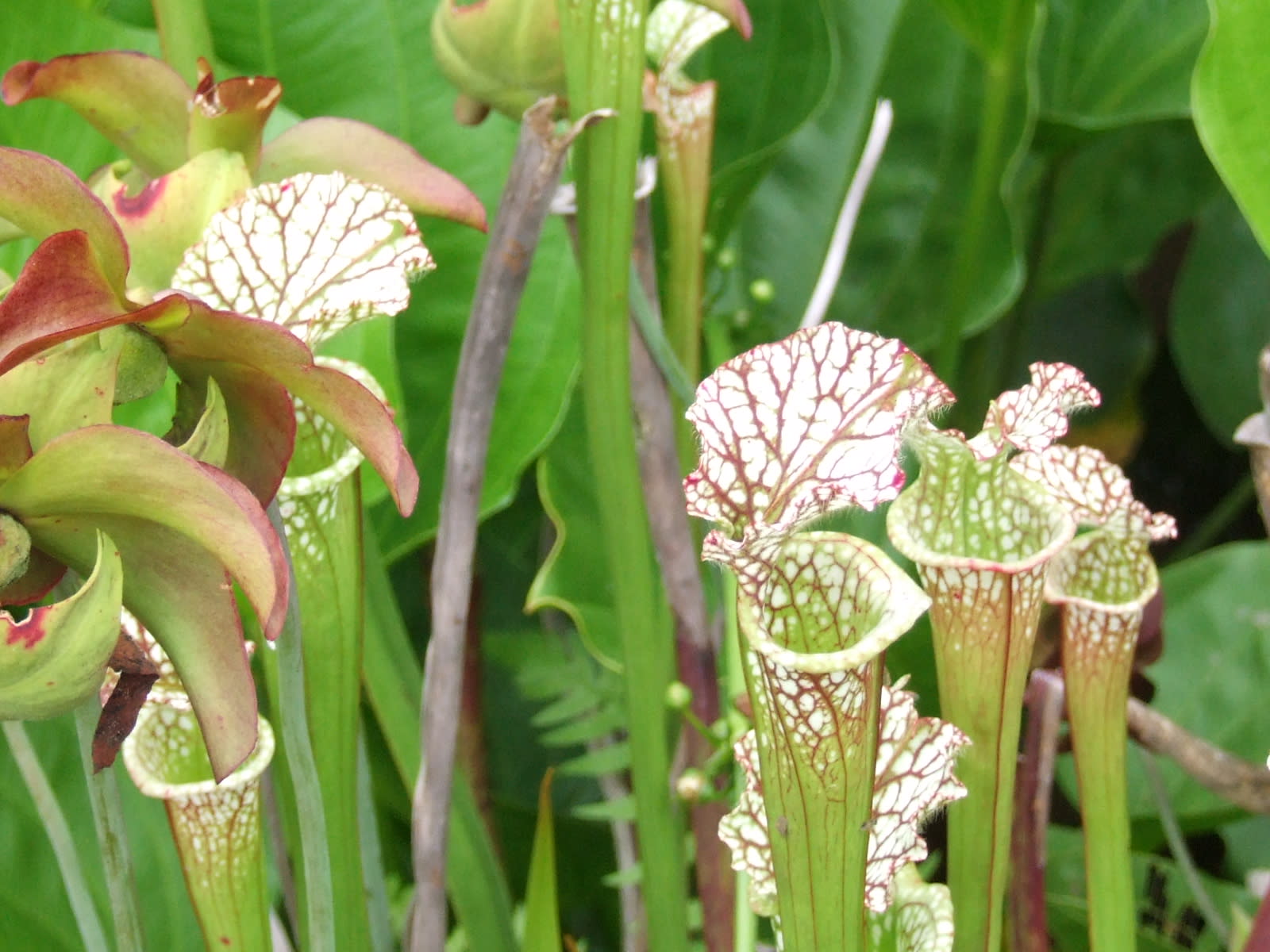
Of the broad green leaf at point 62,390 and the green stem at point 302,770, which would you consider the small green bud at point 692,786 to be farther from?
the broad green leaf at point 62,390

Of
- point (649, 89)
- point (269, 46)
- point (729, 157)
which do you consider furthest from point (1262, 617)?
point (269, 46)

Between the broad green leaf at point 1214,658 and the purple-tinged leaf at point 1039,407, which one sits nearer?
the purple-tinged leaf at point 1039,407

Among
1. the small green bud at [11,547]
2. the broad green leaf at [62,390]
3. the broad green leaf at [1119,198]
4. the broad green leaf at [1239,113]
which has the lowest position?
the small green bud at [11,547]

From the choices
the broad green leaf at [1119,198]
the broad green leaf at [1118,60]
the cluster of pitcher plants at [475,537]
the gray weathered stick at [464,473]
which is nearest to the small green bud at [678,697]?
the cluster of pitcher plants at [475,537]

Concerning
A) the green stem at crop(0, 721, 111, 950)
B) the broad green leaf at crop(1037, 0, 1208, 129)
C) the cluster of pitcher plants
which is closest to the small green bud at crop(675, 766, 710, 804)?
the cluster of pitcher plants

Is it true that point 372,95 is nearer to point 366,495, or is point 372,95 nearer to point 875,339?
point 366,495

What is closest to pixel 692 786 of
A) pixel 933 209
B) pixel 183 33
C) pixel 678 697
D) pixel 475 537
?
pixel 678 697
